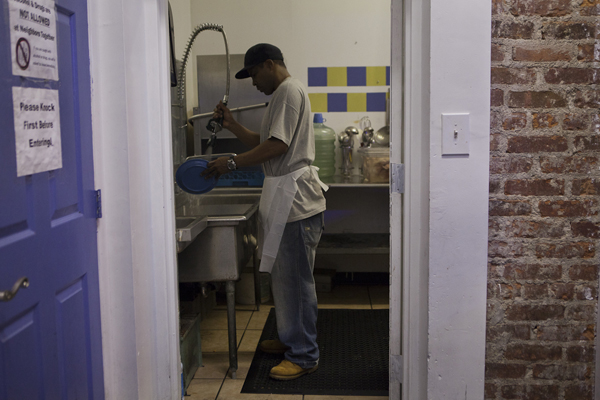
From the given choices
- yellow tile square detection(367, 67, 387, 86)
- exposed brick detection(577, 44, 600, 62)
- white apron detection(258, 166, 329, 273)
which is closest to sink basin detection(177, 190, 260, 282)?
white apron detection(258, 166, 329, 273)

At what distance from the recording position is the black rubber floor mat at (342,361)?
2.58 m

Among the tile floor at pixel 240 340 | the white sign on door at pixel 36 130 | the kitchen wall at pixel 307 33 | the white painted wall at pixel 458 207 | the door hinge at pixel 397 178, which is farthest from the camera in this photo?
the kitchen wall at pixel 307 33

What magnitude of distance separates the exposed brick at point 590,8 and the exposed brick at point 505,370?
114 cm

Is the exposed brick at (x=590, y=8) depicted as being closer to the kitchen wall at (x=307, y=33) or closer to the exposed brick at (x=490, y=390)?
the exposed brick at (x=490, y=390)

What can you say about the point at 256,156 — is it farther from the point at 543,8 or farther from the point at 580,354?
the point at 580,354

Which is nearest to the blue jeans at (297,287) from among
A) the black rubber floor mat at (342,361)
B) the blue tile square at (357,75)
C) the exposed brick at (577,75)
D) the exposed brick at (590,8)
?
the black rubber floor mat at (342,361)

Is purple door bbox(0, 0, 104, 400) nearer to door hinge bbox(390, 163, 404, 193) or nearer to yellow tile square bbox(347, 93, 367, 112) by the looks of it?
door hinge bbox(390, 163, 404, 193)

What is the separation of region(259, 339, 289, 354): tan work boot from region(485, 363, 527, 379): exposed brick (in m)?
1.50

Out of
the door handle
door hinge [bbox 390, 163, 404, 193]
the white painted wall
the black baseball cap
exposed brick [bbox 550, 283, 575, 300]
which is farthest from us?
the black baseball cap

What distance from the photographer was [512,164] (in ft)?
5.38

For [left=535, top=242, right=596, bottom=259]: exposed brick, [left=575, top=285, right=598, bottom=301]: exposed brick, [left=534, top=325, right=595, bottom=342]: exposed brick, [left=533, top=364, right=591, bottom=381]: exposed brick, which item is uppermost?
[left=535, top=242, right=596, bottom=259]: exposed brick

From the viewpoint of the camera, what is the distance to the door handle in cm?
117

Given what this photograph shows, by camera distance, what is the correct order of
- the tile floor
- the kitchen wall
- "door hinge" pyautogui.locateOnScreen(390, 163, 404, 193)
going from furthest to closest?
1. the kitchen wall
2. the tile floor
3. "door hinge" pyautogui.locateOnScreen(390, 163, 404, 193)

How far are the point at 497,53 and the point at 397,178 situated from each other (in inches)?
20.4
